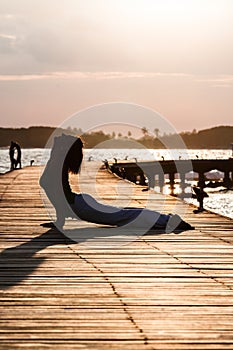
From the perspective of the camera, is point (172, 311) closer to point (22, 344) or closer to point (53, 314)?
point (53, 314)

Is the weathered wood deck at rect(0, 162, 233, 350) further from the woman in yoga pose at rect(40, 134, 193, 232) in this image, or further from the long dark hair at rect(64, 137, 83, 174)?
the long dark hair at rect(64, 137, 83, 174)

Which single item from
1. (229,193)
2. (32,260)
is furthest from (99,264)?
(229,193)

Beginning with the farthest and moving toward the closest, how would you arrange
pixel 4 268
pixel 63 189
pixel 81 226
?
pixel 81 226 < pixel 63 189 < pixel 4 268

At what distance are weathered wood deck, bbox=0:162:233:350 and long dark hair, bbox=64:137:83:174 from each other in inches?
42.7

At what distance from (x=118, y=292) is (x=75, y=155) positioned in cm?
389

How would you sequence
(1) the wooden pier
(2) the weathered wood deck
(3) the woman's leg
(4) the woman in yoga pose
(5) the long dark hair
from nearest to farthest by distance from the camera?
(2) the weathered wood deck → (5) the long dark hair → (4) the woman in yoga pose → (3) the woman's leg → (1) the wooden pier

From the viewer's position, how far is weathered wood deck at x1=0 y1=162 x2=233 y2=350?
5.08m

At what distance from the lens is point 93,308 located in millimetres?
5875

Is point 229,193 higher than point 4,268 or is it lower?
lower

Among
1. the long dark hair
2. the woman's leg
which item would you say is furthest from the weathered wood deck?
the long dark hair

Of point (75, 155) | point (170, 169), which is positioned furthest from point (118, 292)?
point (170, 169)

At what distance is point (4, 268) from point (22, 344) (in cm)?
271

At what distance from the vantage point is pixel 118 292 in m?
6.46

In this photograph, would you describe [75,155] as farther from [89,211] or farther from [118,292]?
[118,292]
